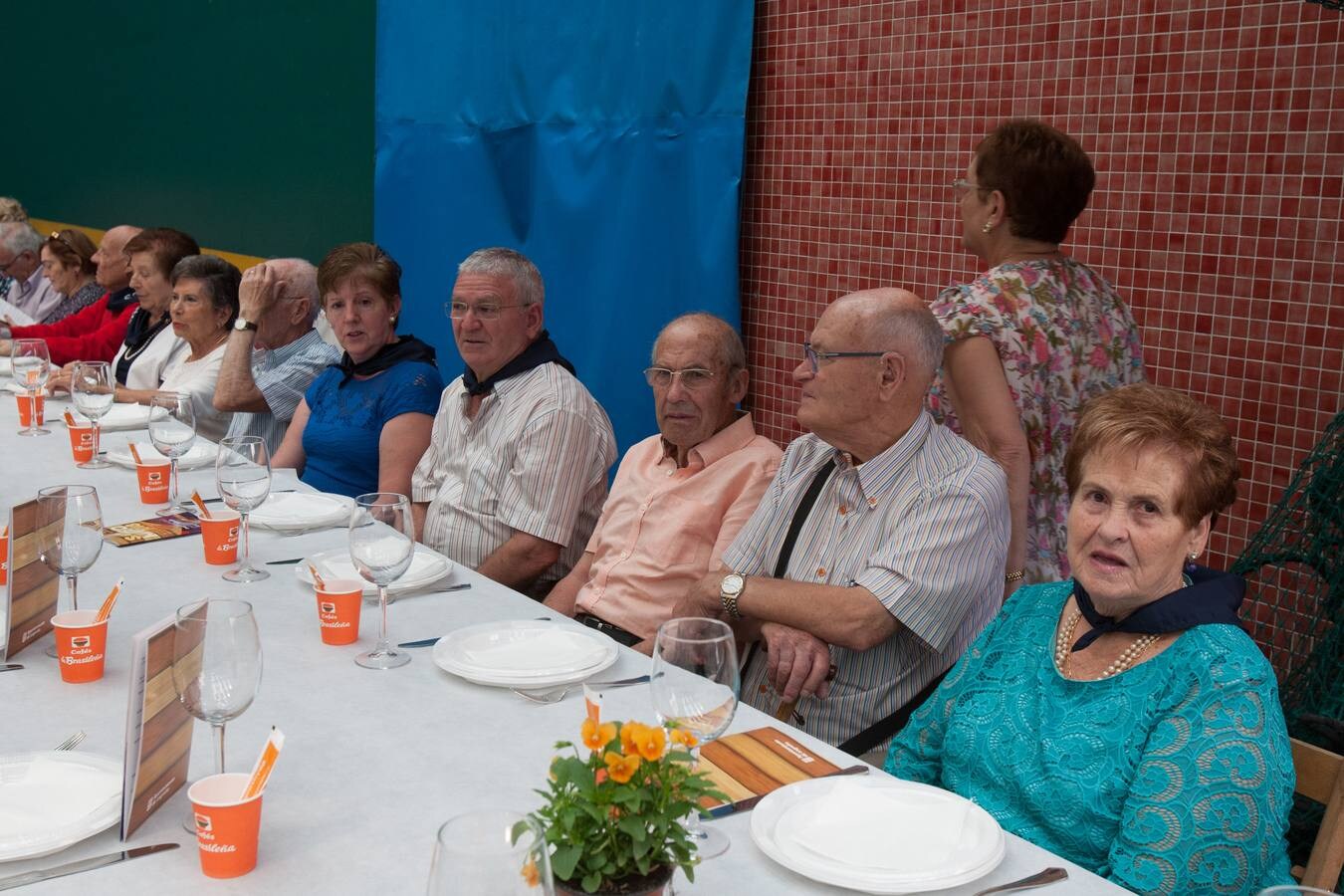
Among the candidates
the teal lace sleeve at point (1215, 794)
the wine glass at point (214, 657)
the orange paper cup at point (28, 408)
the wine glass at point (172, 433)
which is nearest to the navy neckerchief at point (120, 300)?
the orange paper cup at point (28, 408)

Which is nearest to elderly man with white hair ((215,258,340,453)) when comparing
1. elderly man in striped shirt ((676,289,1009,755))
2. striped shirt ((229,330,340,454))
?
striped shirt ((229,330,340,454))

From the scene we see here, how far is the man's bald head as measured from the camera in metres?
6.00

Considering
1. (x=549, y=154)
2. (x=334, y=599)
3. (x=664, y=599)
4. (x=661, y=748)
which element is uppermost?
(x=549, y=154)

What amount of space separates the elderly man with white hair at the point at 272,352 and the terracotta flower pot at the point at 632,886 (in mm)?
3365

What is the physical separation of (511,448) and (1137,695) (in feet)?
5.95

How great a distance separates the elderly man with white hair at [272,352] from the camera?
425 cm

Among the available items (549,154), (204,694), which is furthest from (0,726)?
(549,154)

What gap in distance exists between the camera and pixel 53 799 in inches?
57.7

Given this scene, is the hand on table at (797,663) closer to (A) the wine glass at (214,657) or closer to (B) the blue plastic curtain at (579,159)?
(A) the wine glass at (214,657)

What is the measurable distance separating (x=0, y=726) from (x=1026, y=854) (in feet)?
4.16

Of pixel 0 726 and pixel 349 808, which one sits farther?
pixel 0 726

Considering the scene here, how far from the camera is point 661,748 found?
1.10 metres

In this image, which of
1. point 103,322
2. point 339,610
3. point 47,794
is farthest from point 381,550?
point 103,322

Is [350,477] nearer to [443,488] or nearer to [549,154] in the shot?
[443,488]
